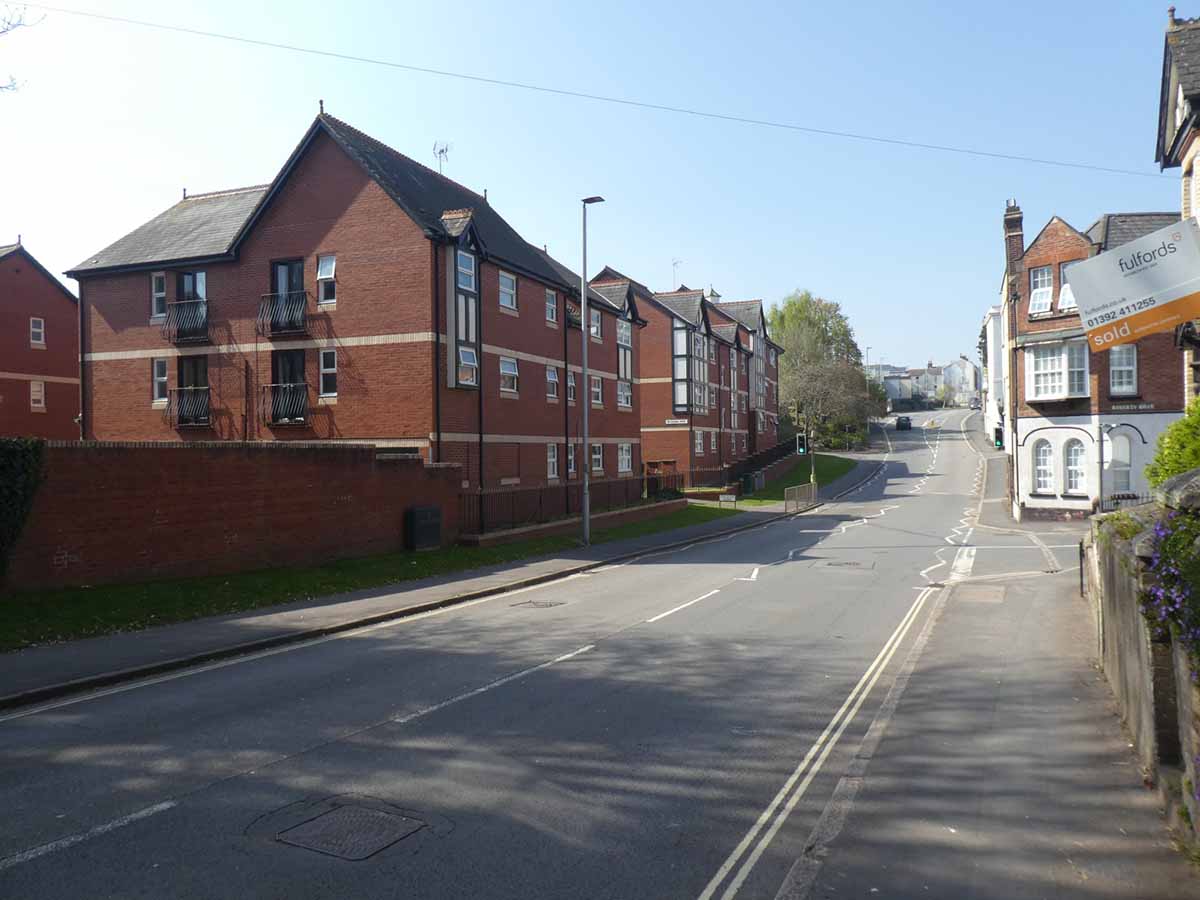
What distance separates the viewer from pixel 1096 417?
3588 cm

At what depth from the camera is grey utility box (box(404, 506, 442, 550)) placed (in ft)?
77.4

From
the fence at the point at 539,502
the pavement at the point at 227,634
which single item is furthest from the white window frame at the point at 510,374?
the pavement at the point at 227,634

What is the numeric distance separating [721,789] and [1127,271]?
30.0 ft

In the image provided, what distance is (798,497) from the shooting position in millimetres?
47281

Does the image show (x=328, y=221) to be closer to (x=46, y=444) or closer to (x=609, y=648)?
(x=46, y=444)

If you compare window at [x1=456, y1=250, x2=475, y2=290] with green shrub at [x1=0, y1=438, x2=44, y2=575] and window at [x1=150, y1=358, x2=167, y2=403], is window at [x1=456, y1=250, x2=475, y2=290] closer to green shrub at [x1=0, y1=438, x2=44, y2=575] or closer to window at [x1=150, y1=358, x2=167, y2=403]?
window at [x1=150, y1=358, x2=167, y2=403]

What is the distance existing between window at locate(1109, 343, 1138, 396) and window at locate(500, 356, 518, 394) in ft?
78.9

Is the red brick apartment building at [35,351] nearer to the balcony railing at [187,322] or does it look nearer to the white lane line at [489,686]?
the balcony railing at [187,322]

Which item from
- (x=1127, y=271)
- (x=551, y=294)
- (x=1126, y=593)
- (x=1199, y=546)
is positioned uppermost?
(x=551, y=294)

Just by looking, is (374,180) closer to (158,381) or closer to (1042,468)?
(158,381)

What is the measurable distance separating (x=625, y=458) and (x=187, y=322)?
2011 cm

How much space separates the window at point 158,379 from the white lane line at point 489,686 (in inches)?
958

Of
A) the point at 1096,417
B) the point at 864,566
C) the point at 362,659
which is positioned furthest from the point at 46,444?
the point at 1096,417

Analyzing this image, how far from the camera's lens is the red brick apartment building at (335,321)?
27.0 m
